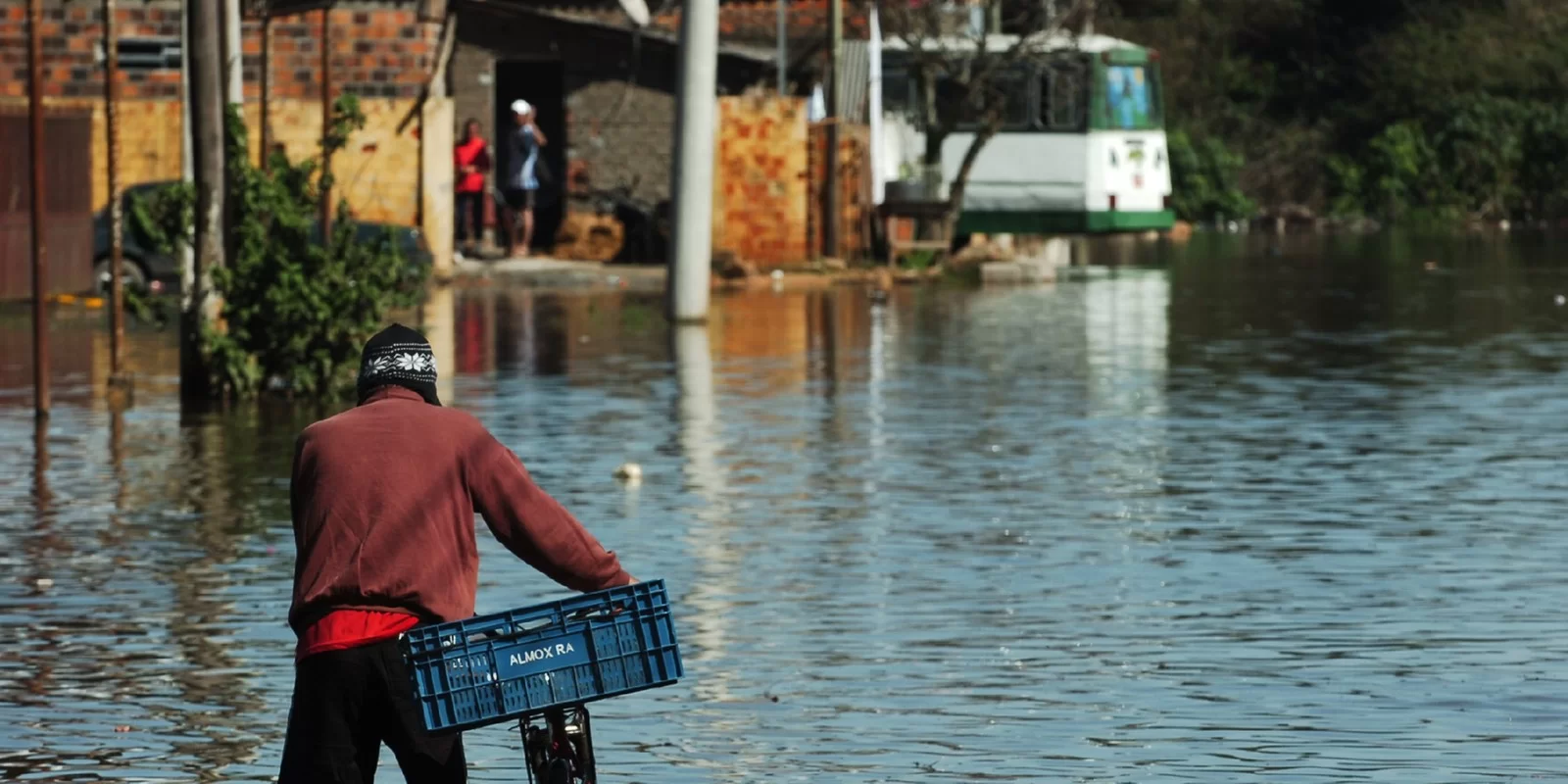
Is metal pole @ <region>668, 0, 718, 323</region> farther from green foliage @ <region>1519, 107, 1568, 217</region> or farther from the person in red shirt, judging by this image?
green foliage @ <region>1519, 107, 1568, 217</region>

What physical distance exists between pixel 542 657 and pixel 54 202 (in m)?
27.5

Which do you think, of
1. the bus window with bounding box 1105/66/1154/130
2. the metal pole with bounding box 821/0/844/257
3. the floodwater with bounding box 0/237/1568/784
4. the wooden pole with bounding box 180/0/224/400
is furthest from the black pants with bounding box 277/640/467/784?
the bus window with bounding box 1105/66/1154/130

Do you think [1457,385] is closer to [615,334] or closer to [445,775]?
[615,334]

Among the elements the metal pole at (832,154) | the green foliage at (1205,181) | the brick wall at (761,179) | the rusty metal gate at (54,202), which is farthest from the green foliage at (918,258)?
the green foliage at (1205,181)

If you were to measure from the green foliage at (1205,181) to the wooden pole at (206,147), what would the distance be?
54374 millimetres

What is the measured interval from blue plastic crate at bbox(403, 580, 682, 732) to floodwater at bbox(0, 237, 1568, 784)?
8.33 ft

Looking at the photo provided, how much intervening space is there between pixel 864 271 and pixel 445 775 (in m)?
33.2

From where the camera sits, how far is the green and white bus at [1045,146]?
4662 cm

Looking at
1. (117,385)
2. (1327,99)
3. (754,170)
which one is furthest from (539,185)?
(1327,99)

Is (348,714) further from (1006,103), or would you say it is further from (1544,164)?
(1544,164)

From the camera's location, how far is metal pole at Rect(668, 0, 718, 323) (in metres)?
29.1

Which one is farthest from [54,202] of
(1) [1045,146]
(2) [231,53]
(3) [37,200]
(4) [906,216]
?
(1) [1045,146]

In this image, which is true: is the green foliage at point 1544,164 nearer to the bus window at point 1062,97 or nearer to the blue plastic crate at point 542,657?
the bus window at point 1062,97

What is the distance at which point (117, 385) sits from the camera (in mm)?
22234
